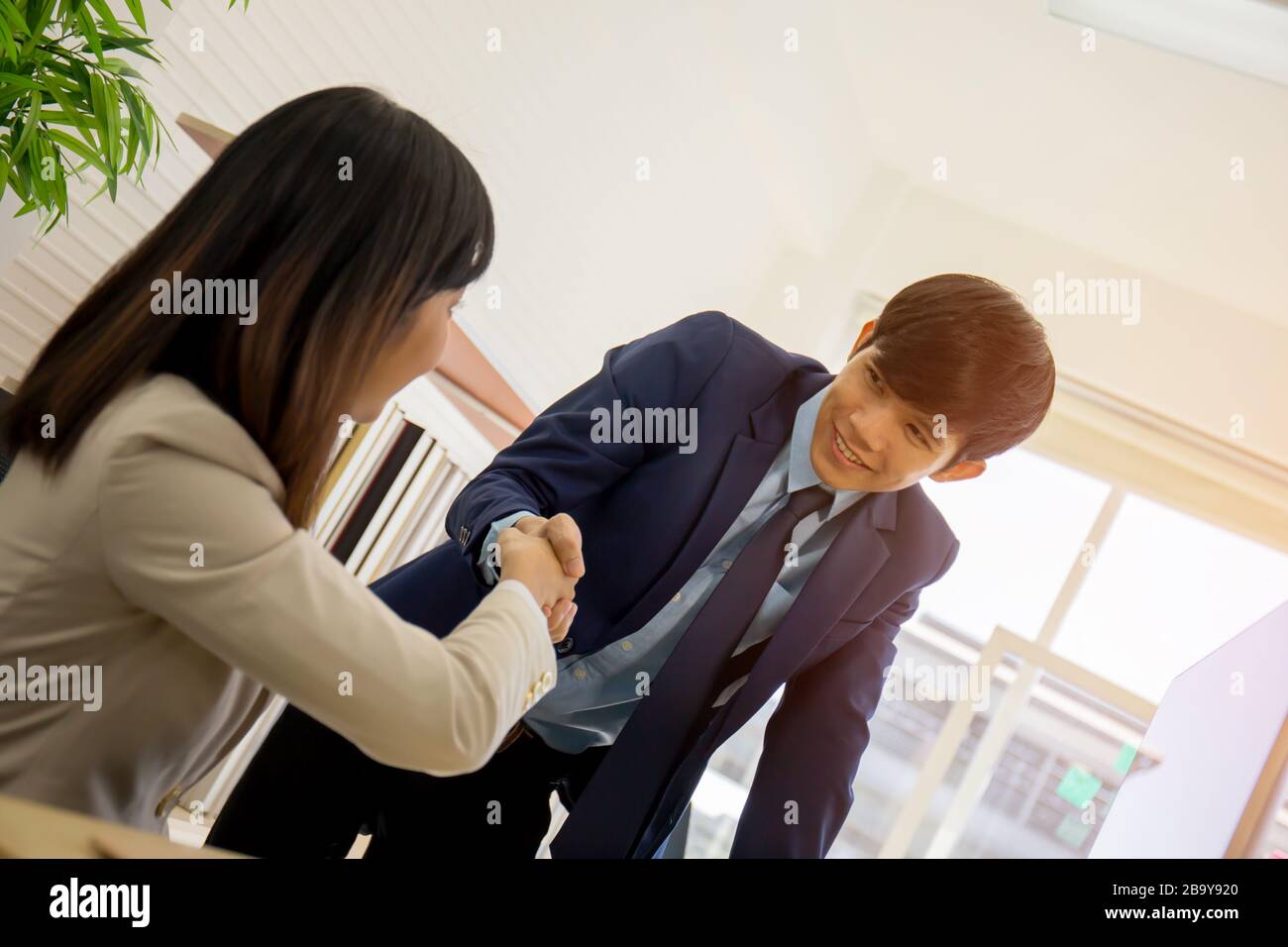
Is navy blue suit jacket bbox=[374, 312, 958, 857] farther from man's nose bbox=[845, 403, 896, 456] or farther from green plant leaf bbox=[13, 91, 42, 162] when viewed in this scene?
green plant leaf bbox=[13, 91, 42, 162]

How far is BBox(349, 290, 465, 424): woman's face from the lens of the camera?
0.92 m

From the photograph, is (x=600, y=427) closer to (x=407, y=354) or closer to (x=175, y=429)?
(x=407, y=354)

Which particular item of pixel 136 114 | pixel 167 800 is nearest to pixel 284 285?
pixel 167 800

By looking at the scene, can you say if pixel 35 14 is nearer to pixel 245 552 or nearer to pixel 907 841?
pixel 245 552

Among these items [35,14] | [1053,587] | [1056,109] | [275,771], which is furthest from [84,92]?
[1053,587]

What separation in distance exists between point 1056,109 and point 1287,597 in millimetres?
4229

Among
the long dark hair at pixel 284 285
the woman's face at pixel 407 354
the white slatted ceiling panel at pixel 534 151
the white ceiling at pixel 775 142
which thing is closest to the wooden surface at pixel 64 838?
the long dark hair at pixel 284 285

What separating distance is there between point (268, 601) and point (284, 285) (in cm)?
26

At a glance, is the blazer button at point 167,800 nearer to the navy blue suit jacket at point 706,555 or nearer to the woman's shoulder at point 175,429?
the woman's shoulder at point 175,429

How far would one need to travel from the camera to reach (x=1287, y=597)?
137cm

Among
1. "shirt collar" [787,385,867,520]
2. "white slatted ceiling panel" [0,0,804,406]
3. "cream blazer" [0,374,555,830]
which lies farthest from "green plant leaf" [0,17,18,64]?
"shirt collar" [787,385,867,520]
